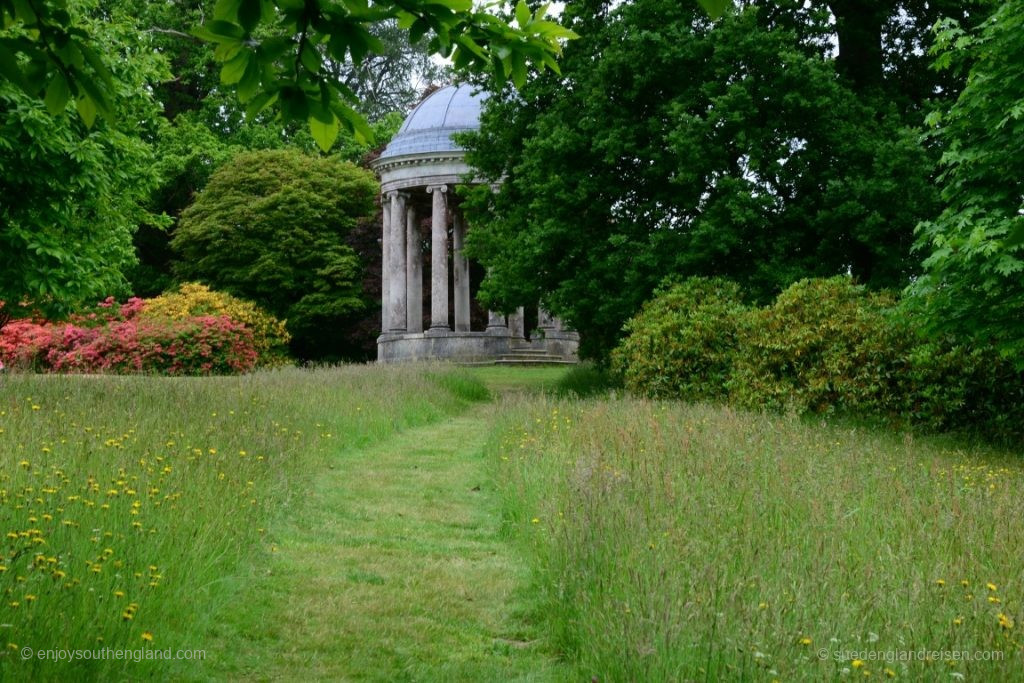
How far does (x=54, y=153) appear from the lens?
9.81 metres

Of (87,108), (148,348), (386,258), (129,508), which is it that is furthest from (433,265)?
(87,108)

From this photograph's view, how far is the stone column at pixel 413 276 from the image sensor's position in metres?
31.8

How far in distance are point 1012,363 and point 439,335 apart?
2182 cm

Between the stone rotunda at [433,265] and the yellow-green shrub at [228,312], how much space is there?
157 inches

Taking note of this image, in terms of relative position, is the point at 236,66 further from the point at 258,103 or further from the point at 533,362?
the point at 533,362

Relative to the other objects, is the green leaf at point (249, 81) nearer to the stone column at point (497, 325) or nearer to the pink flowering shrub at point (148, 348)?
the pink flowering shrub at point (148, 348)

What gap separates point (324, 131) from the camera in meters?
3.10

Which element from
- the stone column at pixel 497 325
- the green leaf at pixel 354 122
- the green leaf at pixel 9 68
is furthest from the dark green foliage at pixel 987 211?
the stone column at pixel 497 325

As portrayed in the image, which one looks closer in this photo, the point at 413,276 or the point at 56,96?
the point at 56,96

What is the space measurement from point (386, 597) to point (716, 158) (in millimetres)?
10963

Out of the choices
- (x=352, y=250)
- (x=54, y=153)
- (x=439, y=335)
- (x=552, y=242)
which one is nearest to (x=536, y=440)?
(x=54, y=153)

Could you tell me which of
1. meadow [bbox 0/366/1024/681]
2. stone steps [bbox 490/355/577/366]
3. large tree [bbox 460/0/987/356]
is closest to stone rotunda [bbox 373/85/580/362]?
stone steps [bbox 490/355/577/366]

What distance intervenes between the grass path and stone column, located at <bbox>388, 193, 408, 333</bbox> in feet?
73.2

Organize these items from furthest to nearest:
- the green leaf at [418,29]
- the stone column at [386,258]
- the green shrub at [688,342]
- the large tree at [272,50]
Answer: the stone column at [386,258]
the green shrub at [688,342]
the green leaf at [418,29]
the large tree at [272,50]
